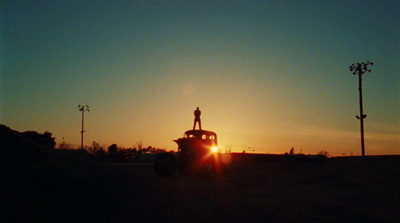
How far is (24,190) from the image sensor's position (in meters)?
7.71

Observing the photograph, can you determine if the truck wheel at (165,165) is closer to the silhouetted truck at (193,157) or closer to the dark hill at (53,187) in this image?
the silhouetted truck at (193,157)

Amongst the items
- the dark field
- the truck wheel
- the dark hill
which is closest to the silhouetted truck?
the truck wheel

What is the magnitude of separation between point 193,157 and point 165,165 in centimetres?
186

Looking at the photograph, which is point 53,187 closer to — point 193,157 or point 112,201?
point 112,201

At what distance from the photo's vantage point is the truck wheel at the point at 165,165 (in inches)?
760

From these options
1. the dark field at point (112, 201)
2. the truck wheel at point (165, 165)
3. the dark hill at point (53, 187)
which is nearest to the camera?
the dark hill at point (53, 187)

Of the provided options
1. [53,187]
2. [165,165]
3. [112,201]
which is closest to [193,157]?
[165,165]

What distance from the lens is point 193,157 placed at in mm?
20359

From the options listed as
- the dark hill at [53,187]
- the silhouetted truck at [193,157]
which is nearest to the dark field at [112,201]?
the dark hill at [53,187]

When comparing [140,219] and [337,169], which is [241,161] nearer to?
[337,169]

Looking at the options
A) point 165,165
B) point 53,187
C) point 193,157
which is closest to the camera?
point 53,187

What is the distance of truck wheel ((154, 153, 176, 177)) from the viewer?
1931cm

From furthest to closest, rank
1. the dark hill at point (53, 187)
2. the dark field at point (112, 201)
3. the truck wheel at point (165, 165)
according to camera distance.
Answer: the truck wheel at point (165, 165) < the dark field at point (112, 201) < the dark hill at point (53, 187)

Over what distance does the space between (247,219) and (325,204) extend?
15.4 feet
